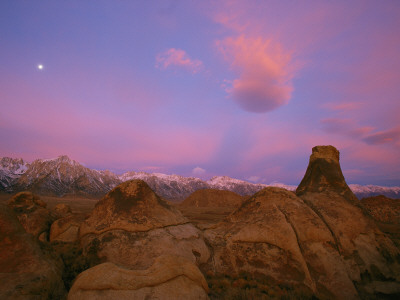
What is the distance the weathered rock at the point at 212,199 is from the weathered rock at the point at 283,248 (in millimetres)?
56649

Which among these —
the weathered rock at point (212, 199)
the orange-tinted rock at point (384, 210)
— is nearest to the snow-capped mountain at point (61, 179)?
the weathered rock at point (212, 199)

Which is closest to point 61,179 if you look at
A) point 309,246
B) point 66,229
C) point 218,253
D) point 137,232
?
point 66,229

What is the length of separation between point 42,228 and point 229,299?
9963 mm

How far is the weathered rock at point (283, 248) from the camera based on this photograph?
558 centimetres

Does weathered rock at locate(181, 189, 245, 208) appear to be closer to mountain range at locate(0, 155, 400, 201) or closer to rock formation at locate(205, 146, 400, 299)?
rock formation at locate(205, 146, 400, 299)

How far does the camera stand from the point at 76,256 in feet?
20.8

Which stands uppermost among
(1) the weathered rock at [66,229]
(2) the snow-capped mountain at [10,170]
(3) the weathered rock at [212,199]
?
(2) the snow-capped mountain at [10,170]

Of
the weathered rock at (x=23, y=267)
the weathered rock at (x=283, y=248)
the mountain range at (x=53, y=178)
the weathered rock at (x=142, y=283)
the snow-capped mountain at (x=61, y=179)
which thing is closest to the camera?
the weathered rock at (x=142, y=283)

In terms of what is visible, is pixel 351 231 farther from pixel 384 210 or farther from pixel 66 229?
pixel 384 210

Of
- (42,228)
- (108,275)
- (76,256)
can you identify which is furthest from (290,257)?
(42,228)

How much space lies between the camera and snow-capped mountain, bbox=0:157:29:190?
107 m

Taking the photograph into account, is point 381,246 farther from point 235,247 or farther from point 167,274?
point 167,274

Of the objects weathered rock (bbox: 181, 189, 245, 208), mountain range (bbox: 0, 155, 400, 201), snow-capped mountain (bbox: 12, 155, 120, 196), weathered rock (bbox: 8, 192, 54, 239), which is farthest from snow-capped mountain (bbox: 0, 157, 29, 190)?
weathered rock (bbox: 8, 192, 54, 239)

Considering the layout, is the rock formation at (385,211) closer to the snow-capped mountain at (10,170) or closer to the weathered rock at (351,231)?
the weathered rock at (351,231)
